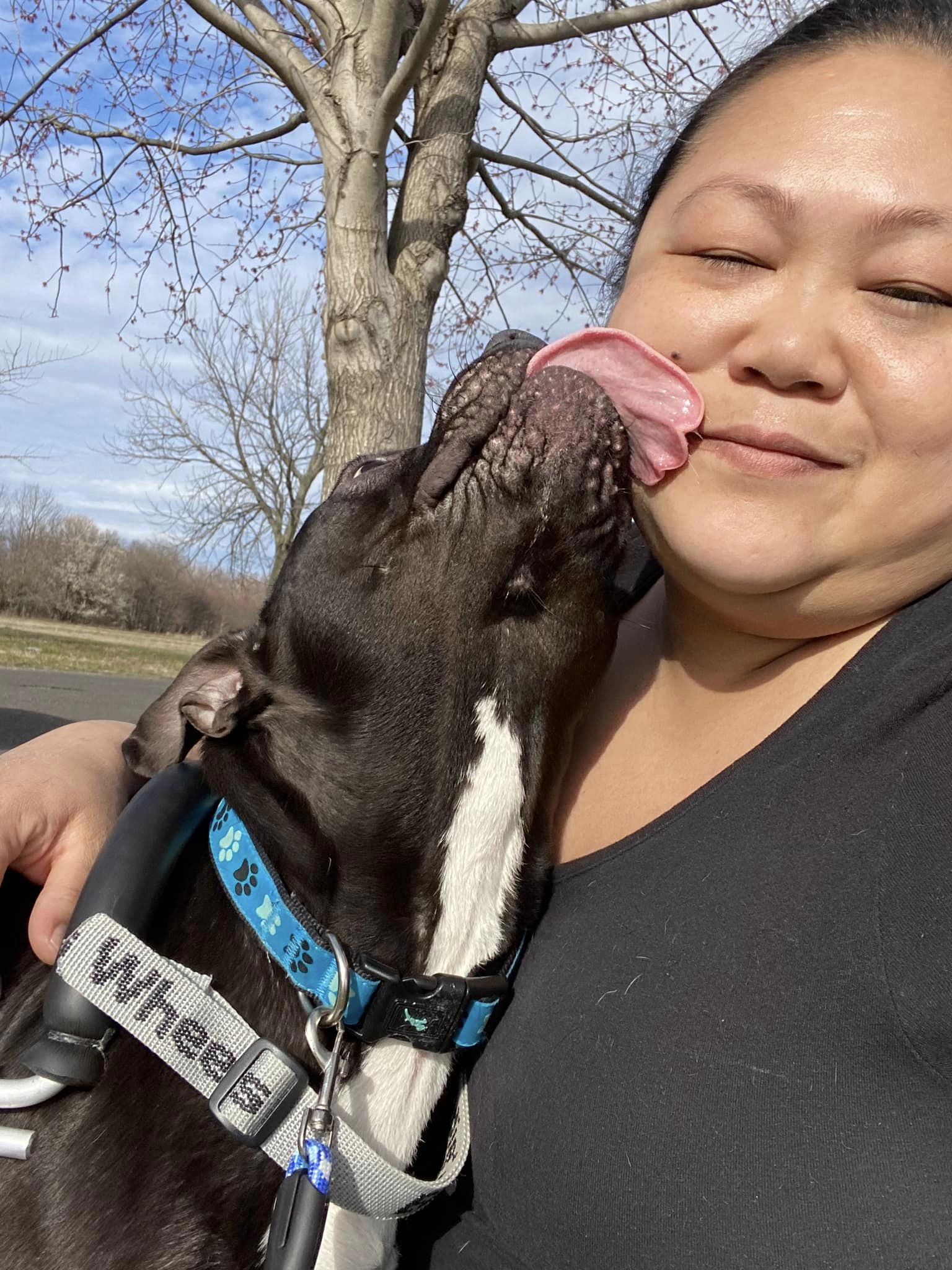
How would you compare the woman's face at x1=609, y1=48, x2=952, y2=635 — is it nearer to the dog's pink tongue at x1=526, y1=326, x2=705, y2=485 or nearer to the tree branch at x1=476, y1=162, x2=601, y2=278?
the dog's pink tongue at x1=526, y1=326, x2=705, y2=485

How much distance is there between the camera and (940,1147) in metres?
1.24

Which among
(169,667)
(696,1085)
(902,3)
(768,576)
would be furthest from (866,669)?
(169,667)

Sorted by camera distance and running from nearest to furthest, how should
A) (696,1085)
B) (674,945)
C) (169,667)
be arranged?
(696,1085) → (674,945) → (169,667)

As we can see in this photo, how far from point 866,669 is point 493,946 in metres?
0.85

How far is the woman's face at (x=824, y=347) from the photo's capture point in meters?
1.54

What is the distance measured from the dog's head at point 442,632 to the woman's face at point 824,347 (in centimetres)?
36

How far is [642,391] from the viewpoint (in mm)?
1916

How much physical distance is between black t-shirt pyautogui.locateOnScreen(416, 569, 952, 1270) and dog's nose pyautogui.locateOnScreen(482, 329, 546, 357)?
103 centimetres

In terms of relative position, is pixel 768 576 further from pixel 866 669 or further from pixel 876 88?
pixel 876 88

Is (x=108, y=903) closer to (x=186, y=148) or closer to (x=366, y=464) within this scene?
(x=366, y=464)

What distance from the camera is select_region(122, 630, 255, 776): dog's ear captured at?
231 centimetres

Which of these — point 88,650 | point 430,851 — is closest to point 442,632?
point 430,851

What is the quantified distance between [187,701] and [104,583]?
138 ft

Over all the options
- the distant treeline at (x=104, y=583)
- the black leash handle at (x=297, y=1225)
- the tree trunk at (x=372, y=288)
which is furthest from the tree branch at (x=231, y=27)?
the distant treeline at (x=104, y=583)
